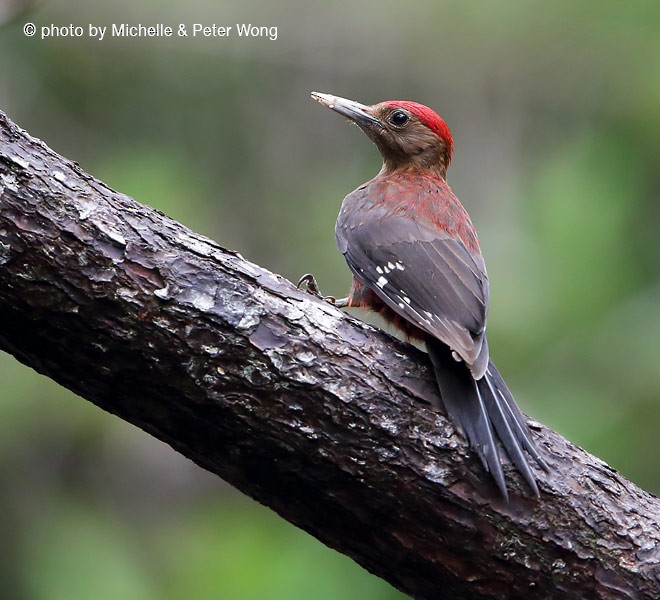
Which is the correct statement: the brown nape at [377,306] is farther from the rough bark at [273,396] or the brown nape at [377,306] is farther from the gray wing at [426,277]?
the rough bark at [273,396]

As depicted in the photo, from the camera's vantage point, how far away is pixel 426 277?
2.98 metres

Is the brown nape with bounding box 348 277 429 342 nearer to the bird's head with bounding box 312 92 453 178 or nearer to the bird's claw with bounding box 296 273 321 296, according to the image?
the bird's claw with bounding box 296 273 321 296

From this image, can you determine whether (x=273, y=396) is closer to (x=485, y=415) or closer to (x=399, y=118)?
(x=485, y=415)

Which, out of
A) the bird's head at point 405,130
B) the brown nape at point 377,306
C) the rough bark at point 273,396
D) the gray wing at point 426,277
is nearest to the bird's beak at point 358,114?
the bird's head at point 405,130

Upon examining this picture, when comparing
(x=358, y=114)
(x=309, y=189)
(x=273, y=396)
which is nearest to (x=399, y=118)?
(x=358, y=114)

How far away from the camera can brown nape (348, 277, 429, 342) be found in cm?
299

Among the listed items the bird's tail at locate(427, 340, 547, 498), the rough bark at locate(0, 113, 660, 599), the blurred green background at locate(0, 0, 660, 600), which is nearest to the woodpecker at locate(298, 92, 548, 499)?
the bird's tail at locate(427, 340, 547, 498)

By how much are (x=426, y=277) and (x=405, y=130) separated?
3.64 ft

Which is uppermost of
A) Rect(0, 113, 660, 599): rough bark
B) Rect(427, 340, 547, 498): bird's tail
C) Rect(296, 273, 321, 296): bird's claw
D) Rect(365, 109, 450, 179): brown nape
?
Rect(365, 109, 450, 179): brown nape

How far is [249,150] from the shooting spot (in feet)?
20.9

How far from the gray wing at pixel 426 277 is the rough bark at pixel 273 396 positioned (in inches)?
11.2

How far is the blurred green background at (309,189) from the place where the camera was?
15.8ft

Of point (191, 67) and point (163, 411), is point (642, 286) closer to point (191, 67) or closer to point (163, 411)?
point (191, 67)

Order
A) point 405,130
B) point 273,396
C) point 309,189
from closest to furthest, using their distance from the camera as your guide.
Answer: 1. point 273,396
2. point 405,130
3. point 309,189
